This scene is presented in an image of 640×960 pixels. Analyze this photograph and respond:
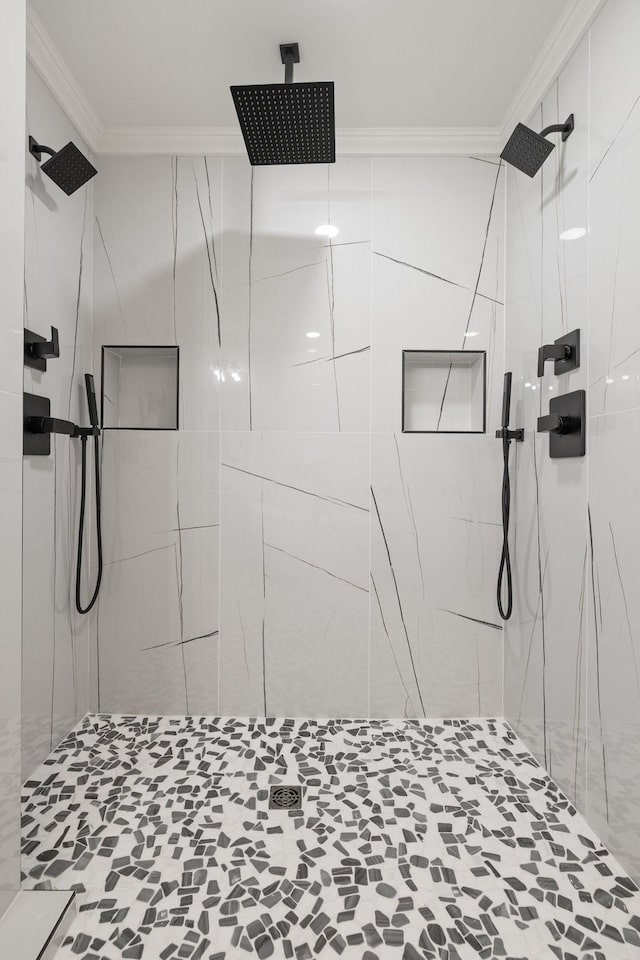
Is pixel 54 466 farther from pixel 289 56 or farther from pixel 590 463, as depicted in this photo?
pixel 590 463

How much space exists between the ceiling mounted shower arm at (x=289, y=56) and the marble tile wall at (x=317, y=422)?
43cm

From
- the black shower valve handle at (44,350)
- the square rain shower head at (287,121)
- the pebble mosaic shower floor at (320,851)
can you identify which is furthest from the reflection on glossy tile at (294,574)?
the square rain shower head at (287,121)

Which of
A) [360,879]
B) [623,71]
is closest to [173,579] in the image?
[360,879]

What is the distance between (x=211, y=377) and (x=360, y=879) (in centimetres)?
169

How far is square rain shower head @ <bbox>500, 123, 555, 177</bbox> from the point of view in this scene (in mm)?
1618

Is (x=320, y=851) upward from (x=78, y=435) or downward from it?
downward

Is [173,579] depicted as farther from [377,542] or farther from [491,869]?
[491,869]

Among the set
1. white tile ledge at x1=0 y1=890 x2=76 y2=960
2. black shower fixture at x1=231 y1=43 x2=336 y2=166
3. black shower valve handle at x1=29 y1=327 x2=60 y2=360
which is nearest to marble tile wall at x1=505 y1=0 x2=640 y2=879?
black shower fixture at x1=231 y1=43 x2=336 y2=166

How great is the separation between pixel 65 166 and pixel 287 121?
2.38ft

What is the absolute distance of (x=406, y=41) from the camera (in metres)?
1.67

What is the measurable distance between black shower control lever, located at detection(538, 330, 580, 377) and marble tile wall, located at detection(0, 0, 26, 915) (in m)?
1.43

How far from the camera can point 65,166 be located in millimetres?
1706

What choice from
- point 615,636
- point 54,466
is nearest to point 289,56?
point 54,466

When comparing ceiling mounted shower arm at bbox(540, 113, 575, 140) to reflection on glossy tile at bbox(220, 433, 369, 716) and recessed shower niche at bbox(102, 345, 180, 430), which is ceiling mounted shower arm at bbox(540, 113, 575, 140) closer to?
reflection on glossy tile at bbox(220, 433, 369, 716)
